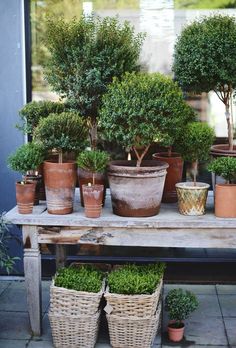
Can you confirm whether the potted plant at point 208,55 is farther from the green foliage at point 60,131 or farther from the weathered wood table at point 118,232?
the green foliage at point 60,131

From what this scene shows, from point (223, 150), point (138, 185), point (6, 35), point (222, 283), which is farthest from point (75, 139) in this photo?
point (222, 283)

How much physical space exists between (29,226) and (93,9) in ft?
6.36

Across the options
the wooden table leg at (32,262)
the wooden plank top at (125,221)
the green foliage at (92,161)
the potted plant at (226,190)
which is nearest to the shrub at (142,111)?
the green foliage at (92,161)

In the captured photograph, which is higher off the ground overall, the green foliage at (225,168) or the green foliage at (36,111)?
the green foliage at (36,111)

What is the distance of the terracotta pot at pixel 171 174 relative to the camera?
4.09 metres

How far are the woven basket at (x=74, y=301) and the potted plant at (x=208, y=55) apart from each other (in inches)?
50.4

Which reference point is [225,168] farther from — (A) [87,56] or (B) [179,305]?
(A) [87,56]

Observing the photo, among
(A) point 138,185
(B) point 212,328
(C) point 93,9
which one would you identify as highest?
(C) point 93,9

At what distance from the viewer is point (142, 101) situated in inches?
137

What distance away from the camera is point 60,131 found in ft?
12.2

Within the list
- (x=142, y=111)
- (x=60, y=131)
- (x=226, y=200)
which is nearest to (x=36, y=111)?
(x=60, y=131)

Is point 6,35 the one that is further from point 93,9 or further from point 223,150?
point 223,150

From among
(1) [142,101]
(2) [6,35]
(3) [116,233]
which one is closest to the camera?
(1) [142,101]

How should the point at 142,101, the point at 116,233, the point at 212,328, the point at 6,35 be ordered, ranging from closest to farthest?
the point at 142,101
the point at 116,233
the point at 212,328
the point at 6,35
